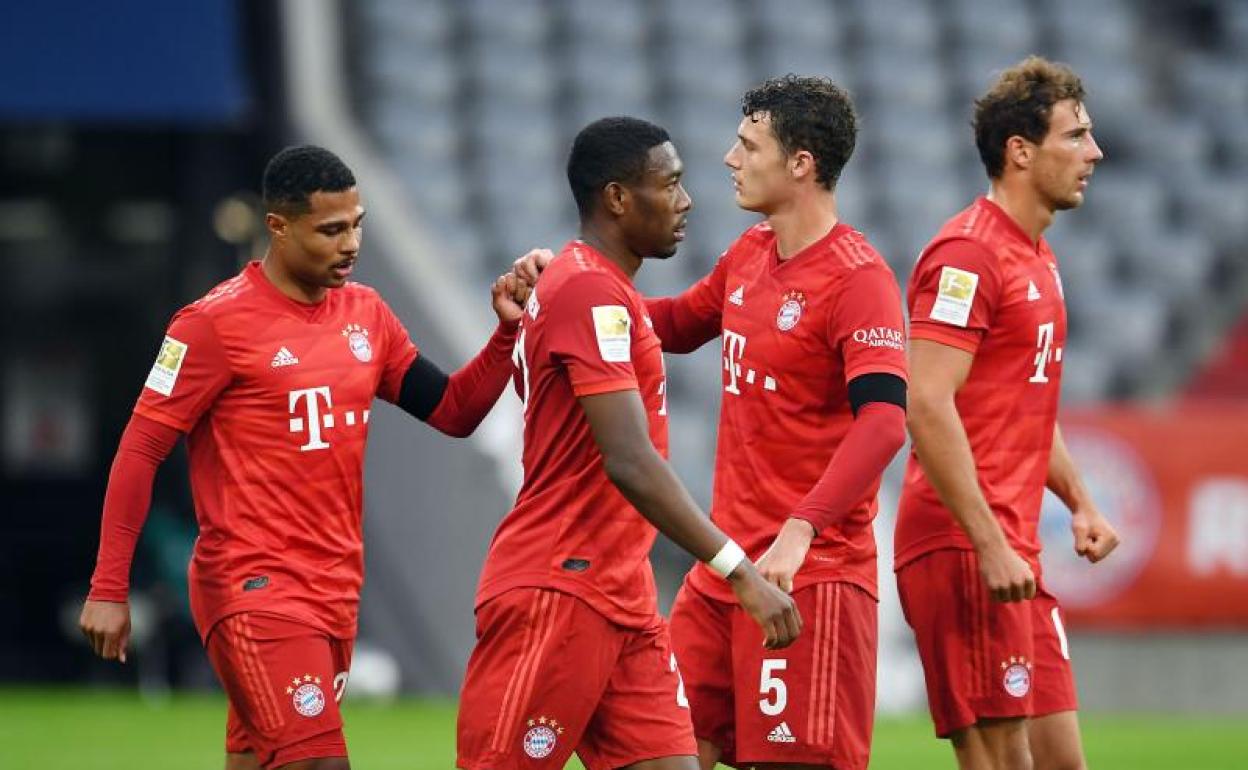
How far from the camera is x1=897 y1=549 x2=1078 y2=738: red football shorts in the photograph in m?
6.14

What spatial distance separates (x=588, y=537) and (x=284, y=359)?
1081mm

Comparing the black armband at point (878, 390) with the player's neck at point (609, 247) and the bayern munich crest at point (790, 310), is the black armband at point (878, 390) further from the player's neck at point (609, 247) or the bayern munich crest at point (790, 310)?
the player's neck at point (609, 247)

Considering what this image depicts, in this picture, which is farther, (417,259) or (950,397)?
(417,259)

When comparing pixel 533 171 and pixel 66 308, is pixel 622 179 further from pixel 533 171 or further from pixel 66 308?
pixel 66 308

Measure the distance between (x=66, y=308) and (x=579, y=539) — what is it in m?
12.7

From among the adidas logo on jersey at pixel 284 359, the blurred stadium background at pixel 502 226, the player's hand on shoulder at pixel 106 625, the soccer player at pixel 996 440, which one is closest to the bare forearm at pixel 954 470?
the soccer player at pixel 996 440

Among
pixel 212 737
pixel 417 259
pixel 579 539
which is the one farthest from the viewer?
pixel 417 259

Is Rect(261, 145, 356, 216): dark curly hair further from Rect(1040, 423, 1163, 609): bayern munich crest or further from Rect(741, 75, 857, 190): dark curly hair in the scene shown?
Rect(1040, 423, 1163, 609): bayern munich crest

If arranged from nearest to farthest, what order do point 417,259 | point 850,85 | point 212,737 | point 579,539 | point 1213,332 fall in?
point 579,539, point 212,737, point 417,259, point 1213,332, point 850,85

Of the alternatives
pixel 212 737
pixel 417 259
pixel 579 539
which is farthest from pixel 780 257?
pixel 417 259

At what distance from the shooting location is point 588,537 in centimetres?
541

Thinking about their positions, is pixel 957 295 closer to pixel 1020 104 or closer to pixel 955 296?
pixel 955 296

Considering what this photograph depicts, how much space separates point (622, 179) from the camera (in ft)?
17.8

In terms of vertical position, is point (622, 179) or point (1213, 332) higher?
point (622, 179)
